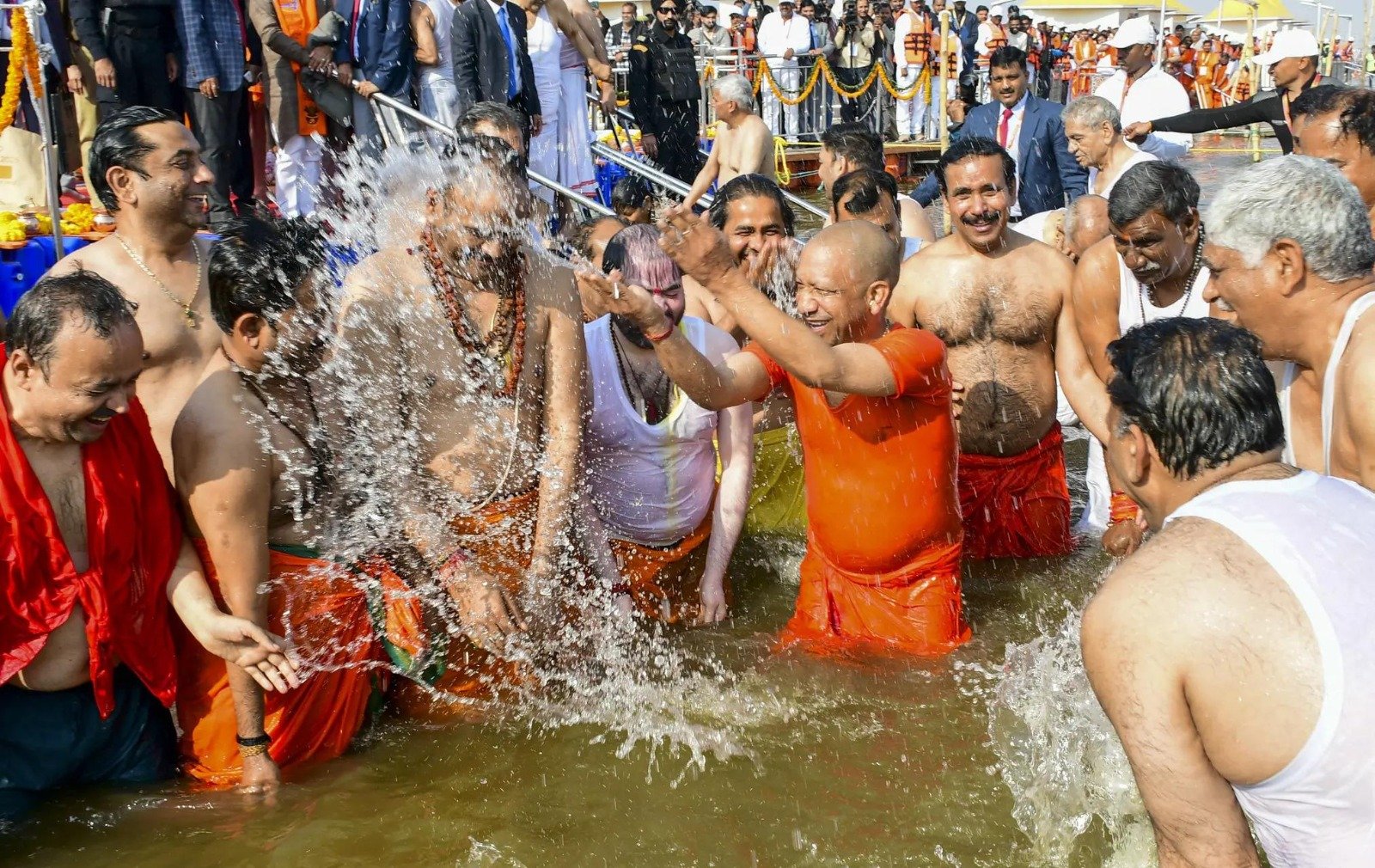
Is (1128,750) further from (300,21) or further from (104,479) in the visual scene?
(300,21)

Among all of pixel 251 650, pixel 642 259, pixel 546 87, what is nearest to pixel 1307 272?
pixel 642 259

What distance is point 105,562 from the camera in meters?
3.13

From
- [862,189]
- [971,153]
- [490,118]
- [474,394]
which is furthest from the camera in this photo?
[862,189]

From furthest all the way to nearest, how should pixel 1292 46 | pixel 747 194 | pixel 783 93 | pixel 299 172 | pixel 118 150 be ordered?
pixel 783 93, pixel 1292 46, pixel 299 172, pixel 747 194, pixel 118 150

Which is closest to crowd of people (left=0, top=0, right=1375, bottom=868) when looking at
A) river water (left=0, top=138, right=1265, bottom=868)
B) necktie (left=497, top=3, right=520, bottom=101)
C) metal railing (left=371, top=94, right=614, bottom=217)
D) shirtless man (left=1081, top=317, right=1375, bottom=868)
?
shirtless man (left=1081, top=317, right=1375, bottom=868)

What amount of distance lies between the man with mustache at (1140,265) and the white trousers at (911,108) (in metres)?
13.4

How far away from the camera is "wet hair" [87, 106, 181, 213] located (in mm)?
3854

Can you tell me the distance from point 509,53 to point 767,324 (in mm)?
5228

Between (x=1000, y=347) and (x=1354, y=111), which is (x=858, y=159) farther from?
(x=1354, y=111)

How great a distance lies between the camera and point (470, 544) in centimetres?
403

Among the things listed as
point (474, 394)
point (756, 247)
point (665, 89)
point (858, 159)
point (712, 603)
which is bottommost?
point (712, 603)

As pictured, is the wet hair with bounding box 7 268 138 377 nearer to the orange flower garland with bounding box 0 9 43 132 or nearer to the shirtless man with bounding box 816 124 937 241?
→ the orange flower garland with bounding box 0 9 43 132

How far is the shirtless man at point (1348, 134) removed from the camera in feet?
14.5

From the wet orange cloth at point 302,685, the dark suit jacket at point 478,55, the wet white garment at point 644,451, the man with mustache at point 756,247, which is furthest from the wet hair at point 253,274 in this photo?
the dark suit jacket at point 478,55
